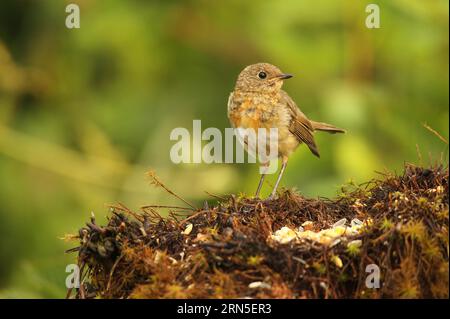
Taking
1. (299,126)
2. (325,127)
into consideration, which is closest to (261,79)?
(299,126)

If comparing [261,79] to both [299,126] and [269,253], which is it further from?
[269,253]

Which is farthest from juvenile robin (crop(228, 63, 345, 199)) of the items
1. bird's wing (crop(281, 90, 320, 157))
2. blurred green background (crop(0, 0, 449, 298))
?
blurred green background (crop(0, 0, 449, 298))

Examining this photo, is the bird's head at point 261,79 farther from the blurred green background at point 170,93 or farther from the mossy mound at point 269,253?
the mossy mound at point 269,253

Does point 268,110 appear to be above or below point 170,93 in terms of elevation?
below

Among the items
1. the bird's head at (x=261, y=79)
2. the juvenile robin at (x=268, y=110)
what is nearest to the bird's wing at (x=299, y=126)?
the juvenile robin at (x=268, y=110)

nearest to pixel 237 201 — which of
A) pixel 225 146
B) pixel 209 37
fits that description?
pixel 225 146
